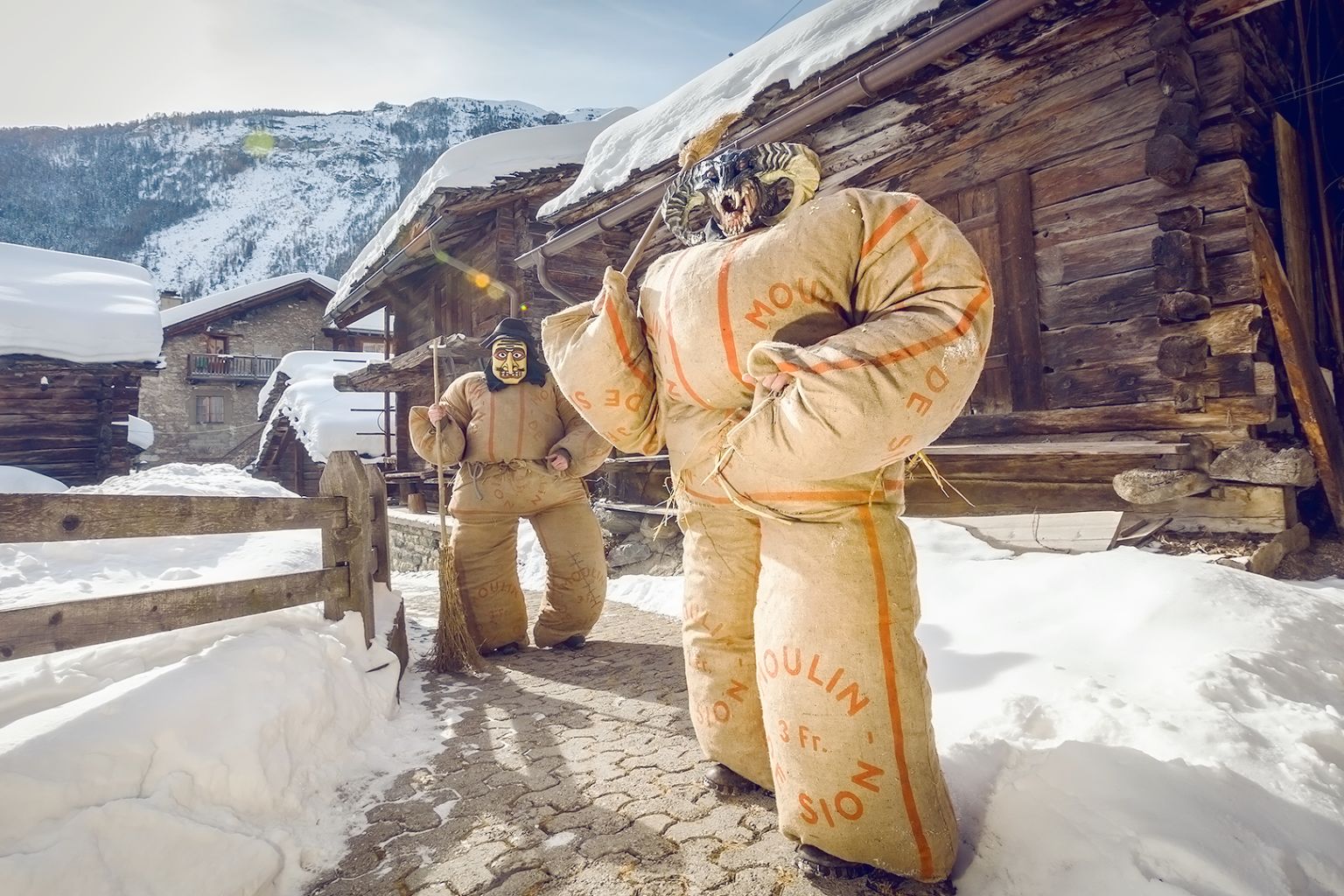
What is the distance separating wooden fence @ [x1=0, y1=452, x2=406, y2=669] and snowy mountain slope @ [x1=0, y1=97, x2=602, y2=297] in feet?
207

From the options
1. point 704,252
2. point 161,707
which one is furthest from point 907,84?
point 161,707

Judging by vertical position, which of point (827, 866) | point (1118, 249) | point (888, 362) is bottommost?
point (827, 866)

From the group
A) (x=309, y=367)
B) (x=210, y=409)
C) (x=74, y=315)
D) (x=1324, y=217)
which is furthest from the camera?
(x=210, y=409)

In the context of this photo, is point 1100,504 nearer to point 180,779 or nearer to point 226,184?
point 180,779

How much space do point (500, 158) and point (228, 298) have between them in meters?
22.1

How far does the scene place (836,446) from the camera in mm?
1213

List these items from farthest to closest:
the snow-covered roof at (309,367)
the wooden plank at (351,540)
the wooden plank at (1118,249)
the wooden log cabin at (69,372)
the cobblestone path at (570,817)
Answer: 1. the snow-covered roof at (309,367)
2. the wooden log cabin at (69,372)
3. the wooden plank at (1118,249)
4. the wooden plank at (351,540)
5. the cobblestone path at (570,817)

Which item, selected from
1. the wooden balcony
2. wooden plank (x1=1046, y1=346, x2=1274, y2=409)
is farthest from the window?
wooden plank (x1=1046, y1=346, x2=1274, y2=409)

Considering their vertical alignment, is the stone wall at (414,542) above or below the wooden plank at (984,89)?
below

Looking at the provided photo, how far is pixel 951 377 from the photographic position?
121 cm

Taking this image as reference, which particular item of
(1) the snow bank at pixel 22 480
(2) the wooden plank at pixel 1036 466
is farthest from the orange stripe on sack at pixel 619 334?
(1) the snow bank at pixel 22 480

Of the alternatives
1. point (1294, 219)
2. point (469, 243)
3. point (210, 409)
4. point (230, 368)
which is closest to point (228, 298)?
point (230, 368)

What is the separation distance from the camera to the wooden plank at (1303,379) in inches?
137

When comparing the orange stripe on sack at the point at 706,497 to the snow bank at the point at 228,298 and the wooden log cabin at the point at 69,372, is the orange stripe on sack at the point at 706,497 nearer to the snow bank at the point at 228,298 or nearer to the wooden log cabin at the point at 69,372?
the wooden log cabin at the point at 69,372
